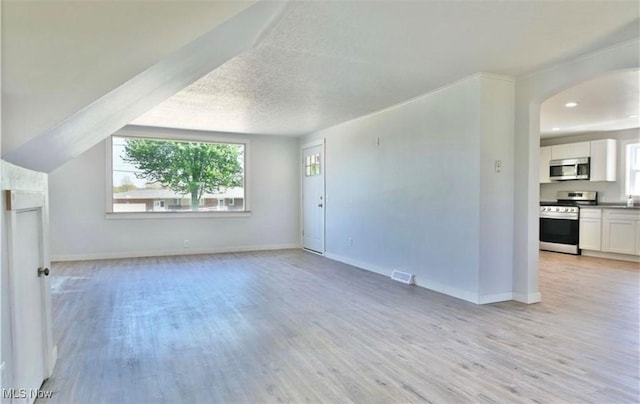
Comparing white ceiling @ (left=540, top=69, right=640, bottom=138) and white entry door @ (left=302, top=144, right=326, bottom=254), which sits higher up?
white ceiling @ (left=540, top=69, right=640, bottom=138)

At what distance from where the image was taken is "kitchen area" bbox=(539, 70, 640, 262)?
6.04 metres

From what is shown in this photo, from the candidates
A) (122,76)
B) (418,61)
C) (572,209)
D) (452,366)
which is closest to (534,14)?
(418,61)

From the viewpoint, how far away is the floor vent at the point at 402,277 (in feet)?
15.2

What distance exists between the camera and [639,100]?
188 inches

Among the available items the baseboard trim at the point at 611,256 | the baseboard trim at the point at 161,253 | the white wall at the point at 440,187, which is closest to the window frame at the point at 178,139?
the baseboard trim at the point at 161,253

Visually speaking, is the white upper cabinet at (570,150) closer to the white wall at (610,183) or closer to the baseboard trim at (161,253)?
the white wall at (610,183)

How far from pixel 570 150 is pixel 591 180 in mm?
714

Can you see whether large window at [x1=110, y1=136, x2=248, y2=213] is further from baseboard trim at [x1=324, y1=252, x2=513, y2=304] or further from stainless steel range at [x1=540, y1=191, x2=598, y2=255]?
stainless steel range at [x1=540, y1=191, x2=598, y2=255]

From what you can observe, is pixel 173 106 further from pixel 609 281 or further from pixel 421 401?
pixel 609 281

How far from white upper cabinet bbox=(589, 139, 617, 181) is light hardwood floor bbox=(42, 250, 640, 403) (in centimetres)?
289

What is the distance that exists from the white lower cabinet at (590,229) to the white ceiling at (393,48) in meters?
4.44

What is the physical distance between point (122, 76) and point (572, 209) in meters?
7.86

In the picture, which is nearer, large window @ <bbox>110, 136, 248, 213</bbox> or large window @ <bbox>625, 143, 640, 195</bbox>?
large window @ <bbox>110, 136, 248, 213</bbox>

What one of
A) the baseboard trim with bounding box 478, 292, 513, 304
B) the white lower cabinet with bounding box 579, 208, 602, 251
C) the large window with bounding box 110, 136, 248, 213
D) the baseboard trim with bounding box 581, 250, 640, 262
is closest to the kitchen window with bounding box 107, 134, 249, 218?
the large window with bounding box 110, 136, 248, 213
